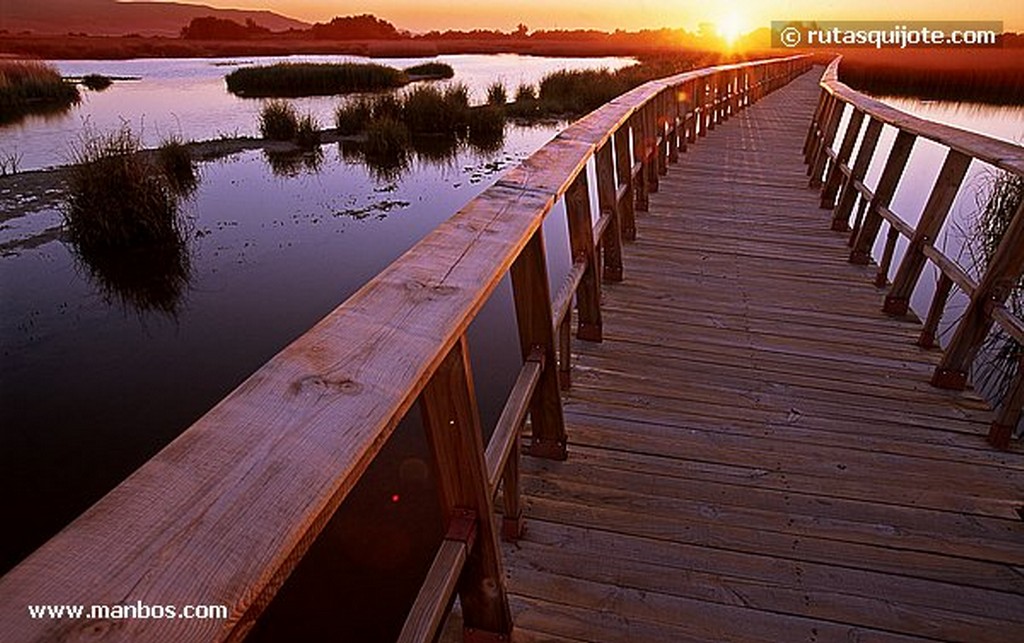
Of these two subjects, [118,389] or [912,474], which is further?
[118,389]

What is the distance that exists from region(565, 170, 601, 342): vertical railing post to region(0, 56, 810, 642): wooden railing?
2.81ft

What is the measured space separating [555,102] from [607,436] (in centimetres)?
2336

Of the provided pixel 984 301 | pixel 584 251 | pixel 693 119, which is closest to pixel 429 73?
pixel 693 119

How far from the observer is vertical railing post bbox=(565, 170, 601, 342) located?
3193mm

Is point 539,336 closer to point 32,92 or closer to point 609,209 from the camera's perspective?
point 609,209

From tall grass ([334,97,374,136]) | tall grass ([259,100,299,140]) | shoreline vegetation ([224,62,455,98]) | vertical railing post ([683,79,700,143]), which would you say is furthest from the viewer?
shoreline vegetation ([224,62,455,98])

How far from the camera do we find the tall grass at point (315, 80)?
108 ft

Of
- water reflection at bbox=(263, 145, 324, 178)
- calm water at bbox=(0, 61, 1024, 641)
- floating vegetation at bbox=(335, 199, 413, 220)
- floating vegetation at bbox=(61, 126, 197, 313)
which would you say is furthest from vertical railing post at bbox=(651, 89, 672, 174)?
water reflection at bbox=(263, 145, 324, 178)

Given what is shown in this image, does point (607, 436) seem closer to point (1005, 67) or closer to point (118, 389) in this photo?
point (118, 389)

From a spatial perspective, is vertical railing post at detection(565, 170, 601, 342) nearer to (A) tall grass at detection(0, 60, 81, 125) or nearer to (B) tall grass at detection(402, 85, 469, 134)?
(B) tall grass at detection(402, 85, 469, 134)

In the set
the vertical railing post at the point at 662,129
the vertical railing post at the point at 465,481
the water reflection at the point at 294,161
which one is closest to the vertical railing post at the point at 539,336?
the vertical railing post at the point at 465,481

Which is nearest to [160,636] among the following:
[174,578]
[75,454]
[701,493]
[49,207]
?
[174,578]

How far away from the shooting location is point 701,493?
2.57m

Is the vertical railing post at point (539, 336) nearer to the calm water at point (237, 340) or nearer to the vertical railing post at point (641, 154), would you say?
the calm water at point (237, 340)
